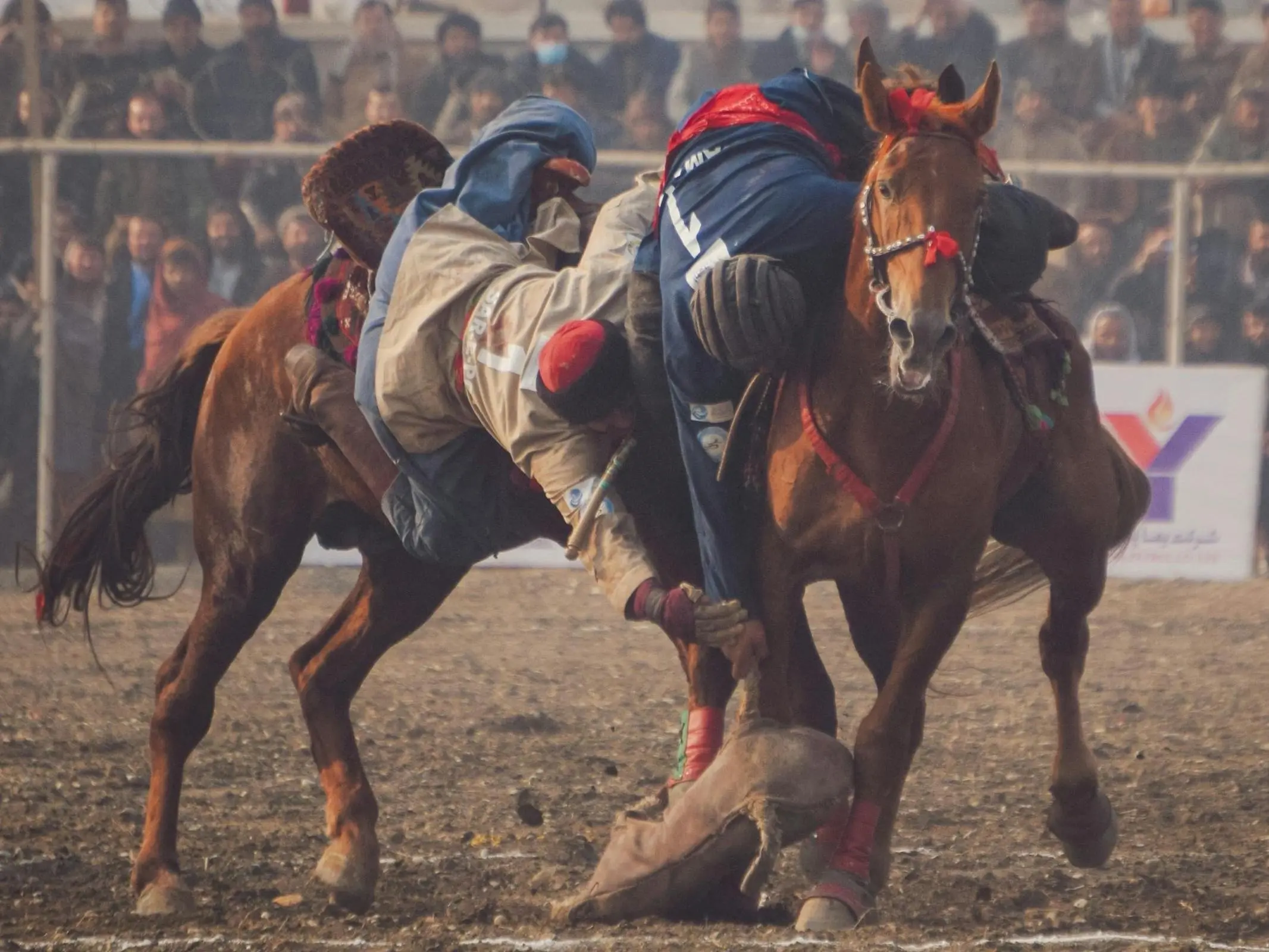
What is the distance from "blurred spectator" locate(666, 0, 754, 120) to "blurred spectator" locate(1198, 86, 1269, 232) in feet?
8.05

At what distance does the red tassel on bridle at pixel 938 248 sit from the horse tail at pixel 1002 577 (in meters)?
1.87

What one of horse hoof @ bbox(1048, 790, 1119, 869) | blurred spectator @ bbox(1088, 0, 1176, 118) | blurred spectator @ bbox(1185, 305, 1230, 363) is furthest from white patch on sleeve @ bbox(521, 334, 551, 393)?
blurred spectator @ bbox(1088, 0, 1176, 118)

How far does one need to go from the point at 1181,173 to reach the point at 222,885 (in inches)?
264

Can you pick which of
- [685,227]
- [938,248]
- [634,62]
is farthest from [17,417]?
[938,248]

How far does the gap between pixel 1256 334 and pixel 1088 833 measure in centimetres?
593

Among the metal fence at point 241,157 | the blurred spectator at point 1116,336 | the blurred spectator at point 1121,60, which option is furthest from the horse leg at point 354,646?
the blurred spectator at point 1121,60

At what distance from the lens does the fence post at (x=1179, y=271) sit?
9.88 metres

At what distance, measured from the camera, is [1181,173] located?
32.4 ft

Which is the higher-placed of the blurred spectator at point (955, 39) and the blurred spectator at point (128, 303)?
the blurred spectator at point (955, 39)

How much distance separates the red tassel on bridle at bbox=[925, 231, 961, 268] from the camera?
135 inches

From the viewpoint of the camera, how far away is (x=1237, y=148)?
10.3 meters

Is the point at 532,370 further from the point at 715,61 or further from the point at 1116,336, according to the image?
the point at 715,61

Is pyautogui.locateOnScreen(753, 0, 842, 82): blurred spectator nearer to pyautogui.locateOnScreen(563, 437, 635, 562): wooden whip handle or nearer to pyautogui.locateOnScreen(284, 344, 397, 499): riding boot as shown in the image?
pyautogui.locateOnScreen(284, 344, 397, 499): riding boot

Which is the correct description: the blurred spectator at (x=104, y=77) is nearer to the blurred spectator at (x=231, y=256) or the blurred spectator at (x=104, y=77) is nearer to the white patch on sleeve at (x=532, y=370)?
the blurred spectator at (x=231, y=256)
